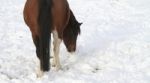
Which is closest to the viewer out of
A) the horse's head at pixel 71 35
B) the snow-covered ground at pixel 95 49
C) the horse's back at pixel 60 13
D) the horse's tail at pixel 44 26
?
the horse's tail at pixel 44 26

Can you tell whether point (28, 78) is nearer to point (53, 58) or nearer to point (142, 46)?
point (53, 58)

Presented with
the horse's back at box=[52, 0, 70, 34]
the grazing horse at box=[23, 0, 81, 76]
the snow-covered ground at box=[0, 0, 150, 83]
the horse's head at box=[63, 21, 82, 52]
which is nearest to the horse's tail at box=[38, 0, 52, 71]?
the grazing horse at box=[23, 0, 81, 76]

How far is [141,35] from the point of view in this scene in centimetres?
835

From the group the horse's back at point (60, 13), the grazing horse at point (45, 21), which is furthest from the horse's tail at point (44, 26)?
the horse's back at point (60, 13)

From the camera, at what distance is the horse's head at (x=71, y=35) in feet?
22.7

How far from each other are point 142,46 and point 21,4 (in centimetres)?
516

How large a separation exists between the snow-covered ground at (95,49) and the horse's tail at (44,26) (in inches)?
15.1

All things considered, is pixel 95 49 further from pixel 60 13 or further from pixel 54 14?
pixel 54 14

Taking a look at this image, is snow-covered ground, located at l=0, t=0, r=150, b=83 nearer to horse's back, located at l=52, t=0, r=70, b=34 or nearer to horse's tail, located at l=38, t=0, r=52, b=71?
horse's tail, located at l=38, t=0, r=52, b=71

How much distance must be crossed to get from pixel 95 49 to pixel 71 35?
817 mm

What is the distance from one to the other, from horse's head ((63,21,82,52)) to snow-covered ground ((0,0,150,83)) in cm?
19

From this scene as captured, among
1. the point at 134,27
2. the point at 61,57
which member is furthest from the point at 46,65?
the point at 134,27

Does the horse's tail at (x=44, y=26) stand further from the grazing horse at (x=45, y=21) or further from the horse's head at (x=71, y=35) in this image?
the horse's head at (x=71, y=35)

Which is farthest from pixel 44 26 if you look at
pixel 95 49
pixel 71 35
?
pixel 95 49
